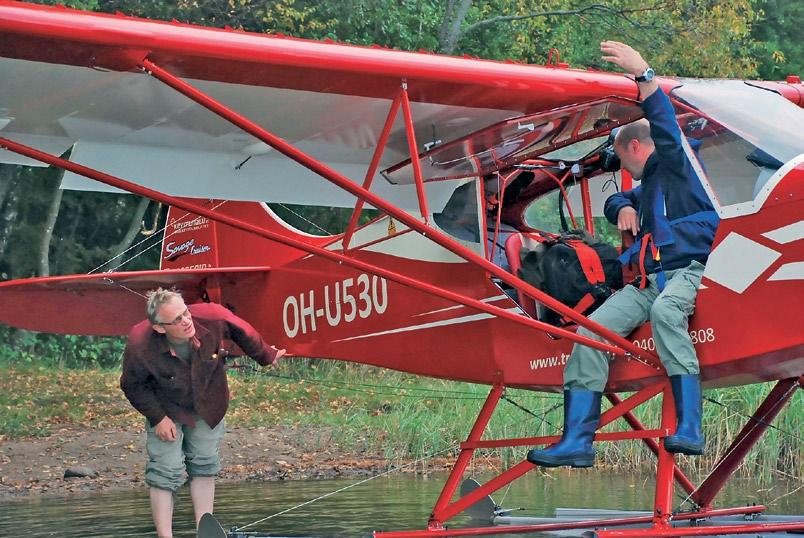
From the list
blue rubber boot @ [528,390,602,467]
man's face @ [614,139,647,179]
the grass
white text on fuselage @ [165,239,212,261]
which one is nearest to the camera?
blue rubber boot @ [528,390,602,467]

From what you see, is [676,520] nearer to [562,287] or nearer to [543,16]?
[562,287]

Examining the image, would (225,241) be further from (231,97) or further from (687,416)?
(687,416)

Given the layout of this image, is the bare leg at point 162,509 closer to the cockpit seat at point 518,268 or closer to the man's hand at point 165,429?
the man's hand at point 165,429

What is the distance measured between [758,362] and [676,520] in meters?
1.52

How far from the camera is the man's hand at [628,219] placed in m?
5.75

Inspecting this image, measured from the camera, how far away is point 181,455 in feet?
19.7

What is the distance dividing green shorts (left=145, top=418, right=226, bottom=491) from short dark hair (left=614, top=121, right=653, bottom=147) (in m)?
2.54

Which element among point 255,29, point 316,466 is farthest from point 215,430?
point 255,29

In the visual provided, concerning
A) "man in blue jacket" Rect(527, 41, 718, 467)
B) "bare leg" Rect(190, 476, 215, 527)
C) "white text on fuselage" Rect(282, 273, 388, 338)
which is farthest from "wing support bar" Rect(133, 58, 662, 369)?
"bare leg" Rect(190, 476, 215, 527)

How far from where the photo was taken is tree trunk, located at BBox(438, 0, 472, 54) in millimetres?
17453

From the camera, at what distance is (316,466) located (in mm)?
11023

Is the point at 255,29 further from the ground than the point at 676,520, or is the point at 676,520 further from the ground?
the point at 255,29

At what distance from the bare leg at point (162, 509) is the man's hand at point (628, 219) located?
2.69m

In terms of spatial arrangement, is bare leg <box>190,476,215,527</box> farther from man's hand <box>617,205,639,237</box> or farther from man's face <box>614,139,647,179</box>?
man's face <box>614,139,647,179</box>
